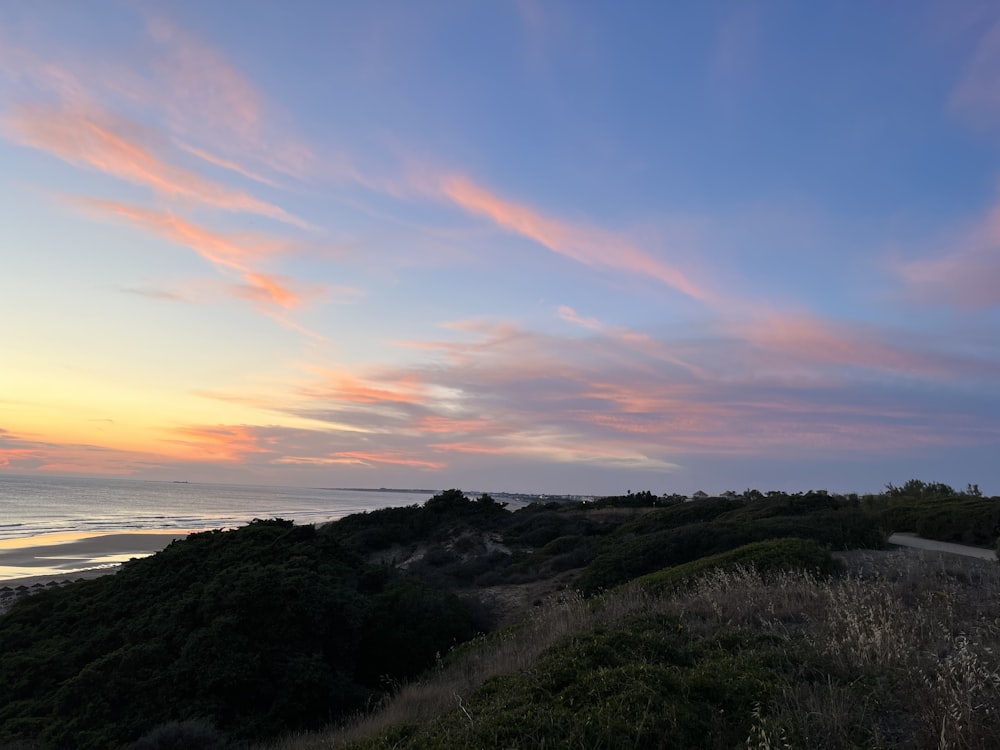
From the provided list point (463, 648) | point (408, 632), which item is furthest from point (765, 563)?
point (408, 632)

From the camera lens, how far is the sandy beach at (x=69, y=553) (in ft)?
88.2

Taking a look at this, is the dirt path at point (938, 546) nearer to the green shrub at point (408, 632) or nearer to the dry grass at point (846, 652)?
the dry grass at point (846, 652)

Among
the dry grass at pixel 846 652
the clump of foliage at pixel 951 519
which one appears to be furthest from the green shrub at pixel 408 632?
the clump of foliage at pixel 951 519

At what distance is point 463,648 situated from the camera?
11.6 metres

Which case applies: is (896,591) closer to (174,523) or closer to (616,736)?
(616,736)

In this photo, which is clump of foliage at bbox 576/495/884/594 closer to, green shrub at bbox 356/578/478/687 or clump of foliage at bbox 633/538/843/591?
clump of foliage at bbox 633/538/843/591

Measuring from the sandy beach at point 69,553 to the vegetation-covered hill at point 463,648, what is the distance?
1405 cm

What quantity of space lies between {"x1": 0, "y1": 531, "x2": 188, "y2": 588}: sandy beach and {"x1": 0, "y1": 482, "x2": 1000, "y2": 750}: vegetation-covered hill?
46.1ft

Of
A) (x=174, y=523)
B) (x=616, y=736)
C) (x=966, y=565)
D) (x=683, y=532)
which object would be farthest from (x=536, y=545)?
(x=174, y=523)

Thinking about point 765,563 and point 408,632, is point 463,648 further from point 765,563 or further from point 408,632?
point 765,563

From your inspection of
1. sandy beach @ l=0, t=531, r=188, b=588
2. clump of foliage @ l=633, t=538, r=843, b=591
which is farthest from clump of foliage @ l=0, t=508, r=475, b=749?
sandy beach @ l=0, t=531, r=188, b=588

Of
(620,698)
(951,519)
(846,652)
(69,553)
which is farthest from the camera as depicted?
(69,553)

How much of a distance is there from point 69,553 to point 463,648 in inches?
1307

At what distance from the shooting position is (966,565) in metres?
12.7
